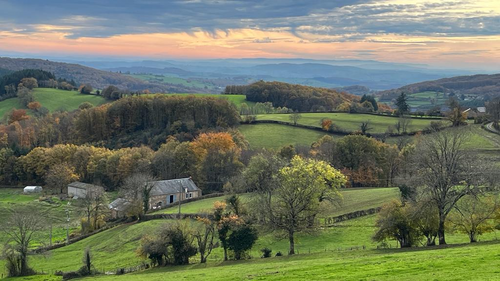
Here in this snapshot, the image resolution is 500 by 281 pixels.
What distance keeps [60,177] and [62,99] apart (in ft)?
333

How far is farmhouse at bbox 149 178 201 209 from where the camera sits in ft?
251

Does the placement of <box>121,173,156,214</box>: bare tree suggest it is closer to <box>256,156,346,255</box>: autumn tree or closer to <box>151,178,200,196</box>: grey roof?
<box>151,178,200,196</box>: grey roof

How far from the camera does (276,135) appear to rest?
371ft

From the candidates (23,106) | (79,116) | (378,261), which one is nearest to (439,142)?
(378,261)

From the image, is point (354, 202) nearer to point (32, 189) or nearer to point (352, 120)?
point (352, 120)

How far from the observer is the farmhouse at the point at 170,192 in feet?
251

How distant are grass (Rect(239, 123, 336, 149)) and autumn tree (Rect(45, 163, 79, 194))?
40.6 metres

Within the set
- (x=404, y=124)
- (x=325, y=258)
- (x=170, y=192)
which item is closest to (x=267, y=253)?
(x=325, y=258)

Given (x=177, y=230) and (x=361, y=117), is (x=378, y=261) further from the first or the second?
(x=361, y=117)

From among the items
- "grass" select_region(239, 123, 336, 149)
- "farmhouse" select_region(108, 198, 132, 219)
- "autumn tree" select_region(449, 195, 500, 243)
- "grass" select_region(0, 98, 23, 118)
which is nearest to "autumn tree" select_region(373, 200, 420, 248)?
"autumn tree" select_region(449, 195, 500, 243)

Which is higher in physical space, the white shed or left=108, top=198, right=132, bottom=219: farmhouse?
left=108, top=198, right=132, bottom=219: farmhouse

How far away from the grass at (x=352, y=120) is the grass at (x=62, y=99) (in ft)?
275

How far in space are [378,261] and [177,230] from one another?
64.0ft

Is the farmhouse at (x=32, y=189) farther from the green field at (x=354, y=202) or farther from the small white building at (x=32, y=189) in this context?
the green field at (x=354, y=202)
